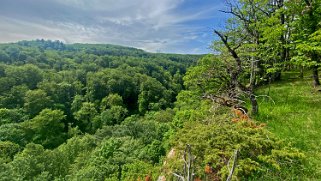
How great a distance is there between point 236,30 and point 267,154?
1705cm

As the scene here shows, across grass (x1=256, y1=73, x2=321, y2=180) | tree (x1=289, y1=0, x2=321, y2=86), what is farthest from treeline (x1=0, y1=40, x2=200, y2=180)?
tree (x1=289, y1=0, x2=321, y2=86)

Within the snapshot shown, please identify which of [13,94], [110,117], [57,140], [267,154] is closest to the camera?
[267,154]

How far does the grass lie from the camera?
722cm

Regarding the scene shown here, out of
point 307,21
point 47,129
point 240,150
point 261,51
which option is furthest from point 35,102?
point 240,150

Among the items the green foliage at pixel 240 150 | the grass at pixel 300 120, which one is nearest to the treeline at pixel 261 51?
the grass at pixel 300 120

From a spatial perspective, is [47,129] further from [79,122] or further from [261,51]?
[261,51]

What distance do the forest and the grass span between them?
0.04 m

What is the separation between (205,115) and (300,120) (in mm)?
3551

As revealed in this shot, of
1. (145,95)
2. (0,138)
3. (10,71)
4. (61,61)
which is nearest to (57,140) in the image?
(0,138)

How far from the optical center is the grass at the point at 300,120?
23.7ft

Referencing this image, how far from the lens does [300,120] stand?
9.88 m

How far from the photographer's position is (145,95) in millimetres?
71500

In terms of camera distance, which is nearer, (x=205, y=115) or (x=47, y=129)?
(x=205, y=115)

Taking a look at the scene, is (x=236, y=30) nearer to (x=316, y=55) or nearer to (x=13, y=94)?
(x=316, y=55)
